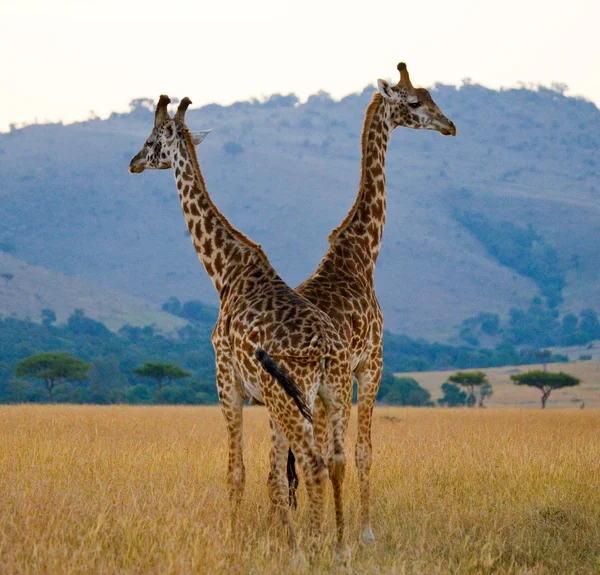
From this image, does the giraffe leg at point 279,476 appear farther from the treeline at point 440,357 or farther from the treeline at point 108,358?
the treeline at point 440,357

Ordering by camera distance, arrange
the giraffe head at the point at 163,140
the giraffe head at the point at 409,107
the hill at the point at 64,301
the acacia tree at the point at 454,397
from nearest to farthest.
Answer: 1. the giraffe head at the point at 163,140
2. the giraffe head at the point at 409,107
3. the acacia tree at the point at 454,397
4. the hill at the point at 64,301

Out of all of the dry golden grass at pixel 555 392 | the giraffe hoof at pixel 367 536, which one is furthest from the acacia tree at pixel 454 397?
the giraffe hoof at pixel 367 536

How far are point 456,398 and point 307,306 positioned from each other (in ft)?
206

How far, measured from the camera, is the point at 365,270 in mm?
9641

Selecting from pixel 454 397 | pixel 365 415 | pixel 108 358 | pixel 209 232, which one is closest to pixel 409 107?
pixel 209 232

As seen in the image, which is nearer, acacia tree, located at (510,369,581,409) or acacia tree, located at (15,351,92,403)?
acacia tree, located at (510,369,581,409)

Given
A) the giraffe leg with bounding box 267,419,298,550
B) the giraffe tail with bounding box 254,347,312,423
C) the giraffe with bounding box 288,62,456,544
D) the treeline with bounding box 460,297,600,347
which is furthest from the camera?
the treeline with bounding box 460,297,600,347

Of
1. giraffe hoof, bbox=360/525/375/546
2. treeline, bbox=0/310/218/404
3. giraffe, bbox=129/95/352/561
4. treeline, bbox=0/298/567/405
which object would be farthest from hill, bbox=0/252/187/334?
giraffe hoof, bbox=360/525/375/546

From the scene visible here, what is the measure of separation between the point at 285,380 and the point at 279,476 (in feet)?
4.15

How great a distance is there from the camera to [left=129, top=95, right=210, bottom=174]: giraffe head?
999 cm

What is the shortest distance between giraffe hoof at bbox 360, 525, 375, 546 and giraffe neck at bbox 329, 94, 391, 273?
2.41 meters

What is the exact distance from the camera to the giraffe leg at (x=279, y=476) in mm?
8320

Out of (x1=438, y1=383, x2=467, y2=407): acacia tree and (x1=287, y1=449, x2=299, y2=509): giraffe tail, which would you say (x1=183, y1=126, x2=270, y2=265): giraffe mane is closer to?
(x1=287, y1=449, x2=299, y2=509): giraffe tail

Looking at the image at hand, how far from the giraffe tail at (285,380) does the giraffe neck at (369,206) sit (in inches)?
85.6
